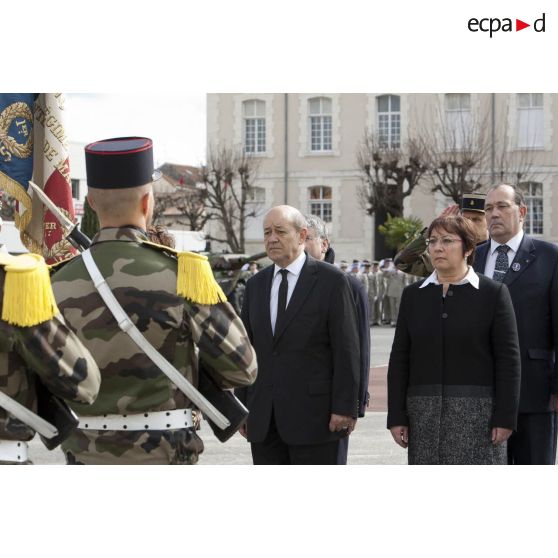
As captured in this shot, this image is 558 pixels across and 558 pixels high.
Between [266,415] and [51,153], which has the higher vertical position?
[51,153]

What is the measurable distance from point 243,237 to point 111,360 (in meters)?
44.0

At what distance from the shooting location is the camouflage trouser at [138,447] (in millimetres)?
4316

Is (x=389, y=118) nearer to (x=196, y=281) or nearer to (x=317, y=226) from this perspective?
(x=317, y=226)

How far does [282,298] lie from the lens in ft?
21.0

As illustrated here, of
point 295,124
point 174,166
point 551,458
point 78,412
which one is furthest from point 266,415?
point 174,166

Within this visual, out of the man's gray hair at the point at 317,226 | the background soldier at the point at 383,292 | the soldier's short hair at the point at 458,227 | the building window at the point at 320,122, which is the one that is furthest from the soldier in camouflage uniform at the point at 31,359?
the building window at the point at 320,122

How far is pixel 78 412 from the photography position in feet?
14.4

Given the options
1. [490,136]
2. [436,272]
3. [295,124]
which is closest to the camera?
[436,272]

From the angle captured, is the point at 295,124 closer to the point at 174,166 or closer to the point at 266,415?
the point at 174,166

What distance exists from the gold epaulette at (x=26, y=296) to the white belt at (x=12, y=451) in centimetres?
43

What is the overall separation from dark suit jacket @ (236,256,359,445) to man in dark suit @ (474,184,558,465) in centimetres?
95

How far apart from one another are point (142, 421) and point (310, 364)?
2.05 metres

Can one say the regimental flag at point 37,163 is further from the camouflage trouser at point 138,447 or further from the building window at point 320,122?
the building window at point 320,122
